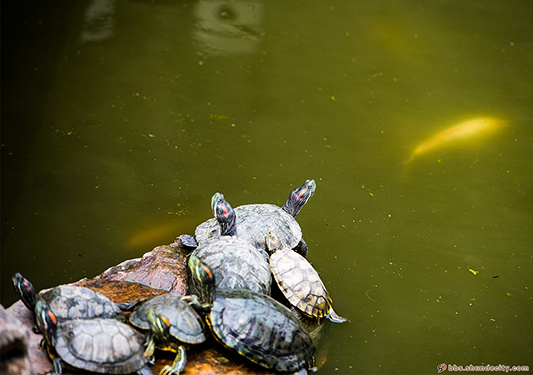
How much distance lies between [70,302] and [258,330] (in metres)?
0.86

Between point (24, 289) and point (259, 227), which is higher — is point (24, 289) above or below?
above

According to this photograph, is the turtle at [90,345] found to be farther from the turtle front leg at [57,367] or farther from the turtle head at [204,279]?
the turtle head at [204,279]

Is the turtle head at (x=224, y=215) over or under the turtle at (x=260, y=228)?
over

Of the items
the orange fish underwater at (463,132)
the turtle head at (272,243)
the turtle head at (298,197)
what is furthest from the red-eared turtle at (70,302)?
the orange fish underwater at (463,132)

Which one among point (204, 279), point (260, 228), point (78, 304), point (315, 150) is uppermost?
point (204, 279)

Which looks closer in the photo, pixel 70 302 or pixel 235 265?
pixel 70 302

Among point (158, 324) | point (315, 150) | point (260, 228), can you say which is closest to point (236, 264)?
point (260, 228)

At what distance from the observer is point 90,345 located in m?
1.85

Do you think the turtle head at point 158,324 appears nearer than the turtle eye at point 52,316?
No

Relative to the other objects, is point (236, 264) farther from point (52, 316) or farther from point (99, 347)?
point (52, 316)

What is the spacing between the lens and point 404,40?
6.00 metres

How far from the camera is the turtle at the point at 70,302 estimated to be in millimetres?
2010

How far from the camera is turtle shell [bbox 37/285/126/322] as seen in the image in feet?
6.58

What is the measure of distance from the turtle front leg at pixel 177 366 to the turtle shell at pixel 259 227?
0.89 meters
